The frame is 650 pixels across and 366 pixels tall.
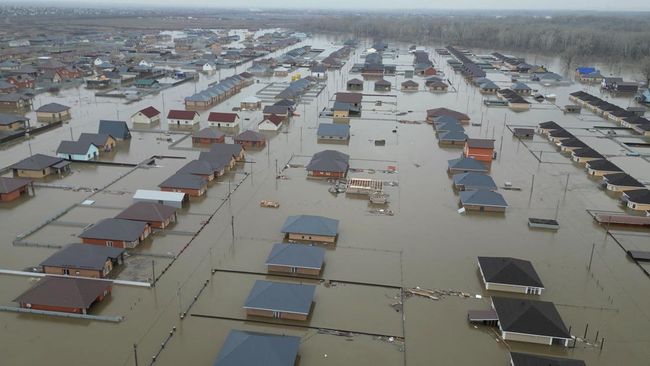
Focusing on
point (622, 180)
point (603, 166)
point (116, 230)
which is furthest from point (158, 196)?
point (603, 166)

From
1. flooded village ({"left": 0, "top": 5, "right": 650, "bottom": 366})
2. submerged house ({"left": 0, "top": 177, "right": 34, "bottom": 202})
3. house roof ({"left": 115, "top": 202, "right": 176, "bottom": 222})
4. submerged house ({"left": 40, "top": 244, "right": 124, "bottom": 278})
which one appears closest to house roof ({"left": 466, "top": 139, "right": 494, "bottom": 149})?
flooded village ({"left": 0, "top": 5, "right": 650, "bottom": 366})

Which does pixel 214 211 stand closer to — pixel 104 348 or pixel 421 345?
pixel 104 348

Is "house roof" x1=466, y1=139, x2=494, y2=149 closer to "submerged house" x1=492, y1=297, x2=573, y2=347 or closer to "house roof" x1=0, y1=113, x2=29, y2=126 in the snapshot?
"submerged house" x1=492, y1=297, x2=573, y2=347

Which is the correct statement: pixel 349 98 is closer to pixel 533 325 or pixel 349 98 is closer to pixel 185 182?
pixel 185 182

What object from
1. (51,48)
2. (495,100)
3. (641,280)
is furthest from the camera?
(51,48)

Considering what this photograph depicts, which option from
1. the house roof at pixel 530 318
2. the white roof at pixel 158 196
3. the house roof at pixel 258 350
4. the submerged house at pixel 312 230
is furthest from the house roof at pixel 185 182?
the house roof at pixel 530 318

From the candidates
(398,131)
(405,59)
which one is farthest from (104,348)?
(405,59)
